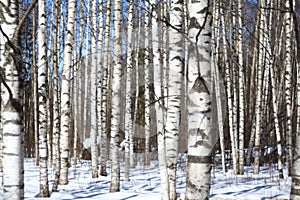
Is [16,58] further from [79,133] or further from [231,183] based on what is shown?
[79,133]

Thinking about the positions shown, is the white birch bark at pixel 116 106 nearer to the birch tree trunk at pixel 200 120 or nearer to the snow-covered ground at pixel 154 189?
the snow-covered ground at pixel 154 189

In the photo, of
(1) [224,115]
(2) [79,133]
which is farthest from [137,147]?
(1) [224,115]

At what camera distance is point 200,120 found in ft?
9.07

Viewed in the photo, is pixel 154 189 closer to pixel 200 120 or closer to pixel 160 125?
pixel 160 125

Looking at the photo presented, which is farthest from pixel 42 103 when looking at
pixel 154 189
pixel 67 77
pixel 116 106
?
pixel 154 189

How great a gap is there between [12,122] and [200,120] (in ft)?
5.19

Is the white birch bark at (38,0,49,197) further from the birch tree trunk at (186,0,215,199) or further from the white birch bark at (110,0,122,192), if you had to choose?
the birch tree trunk at (186,0,215,199)

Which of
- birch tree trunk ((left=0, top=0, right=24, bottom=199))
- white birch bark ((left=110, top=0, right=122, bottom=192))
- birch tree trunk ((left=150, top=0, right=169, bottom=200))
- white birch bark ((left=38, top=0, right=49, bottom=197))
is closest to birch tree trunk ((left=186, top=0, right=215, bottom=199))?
birch tree trunk ((left=0, top=0, right=24, bottom=199))

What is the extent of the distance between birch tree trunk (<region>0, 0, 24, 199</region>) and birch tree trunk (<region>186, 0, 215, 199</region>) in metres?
1.45

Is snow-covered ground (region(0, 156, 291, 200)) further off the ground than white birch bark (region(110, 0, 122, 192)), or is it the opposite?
white birch bark (region(110, 0, 122, 192))

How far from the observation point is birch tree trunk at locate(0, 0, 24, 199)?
3207 mm

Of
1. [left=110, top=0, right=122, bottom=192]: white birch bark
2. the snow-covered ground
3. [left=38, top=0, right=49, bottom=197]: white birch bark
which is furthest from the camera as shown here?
[left=110, top=0, right=122, bottom=192]: white birch bark

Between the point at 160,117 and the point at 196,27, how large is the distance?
3.33 metres

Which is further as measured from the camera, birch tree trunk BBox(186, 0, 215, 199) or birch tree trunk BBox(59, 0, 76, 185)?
birch tree trunk BBox(59, 0, 76, 185)
